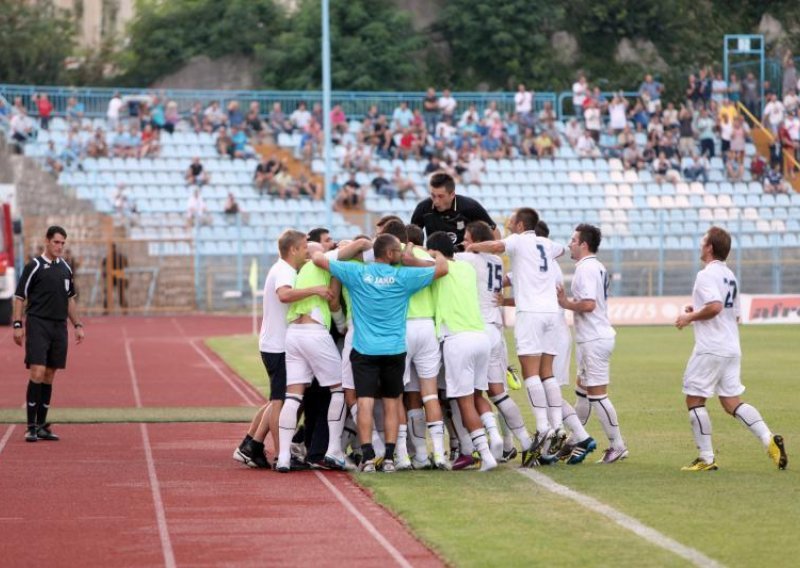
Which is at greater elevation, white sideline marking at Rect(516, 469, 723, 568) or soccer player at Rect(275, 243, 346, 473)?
soccer player at Rect(275, 243, 346, 473)

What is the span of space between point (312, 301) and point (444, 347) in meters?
1.12

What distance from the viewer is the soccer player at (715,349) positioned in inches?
510

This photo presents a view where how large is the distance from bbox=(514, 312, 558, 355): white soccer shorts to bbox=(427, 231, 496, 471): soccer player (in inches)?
14.7

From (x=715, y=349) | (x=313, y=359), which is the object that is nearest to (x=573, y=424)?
(x=715, y=349)

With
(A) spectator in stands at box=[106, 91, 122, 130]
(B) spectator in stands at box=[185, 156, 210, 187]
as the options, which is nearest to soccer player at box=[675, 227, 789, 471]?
(B) spectator in stands at box=[185, 156, 210, 187]

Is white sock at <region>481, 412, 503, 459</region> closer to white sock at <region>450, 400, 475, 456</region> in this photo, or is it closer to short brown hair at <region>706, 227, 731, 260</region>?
white sock at <region>450, 400, 475, 456</region>

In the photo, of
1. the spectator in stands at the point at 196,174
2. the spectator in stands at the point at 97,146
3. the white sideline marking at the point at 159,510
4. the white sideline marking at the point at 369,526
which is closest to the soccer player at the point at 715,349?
the white sideline marking at the point at 369,526

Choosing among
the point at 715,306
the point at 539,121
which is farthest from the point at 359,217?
the point at 715,306

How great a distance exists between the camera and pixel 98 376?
2519 cm

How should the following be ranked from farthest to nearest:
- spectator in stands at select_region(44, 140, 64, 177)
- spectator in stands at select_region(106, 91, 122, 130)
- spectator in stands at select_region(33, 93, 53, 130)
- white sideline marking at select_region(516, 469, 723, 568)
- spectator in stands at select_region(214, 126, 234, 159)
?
spectator in stands at select_region(214, 126, 234, 159) < spectator in stands at select_region(106, 91, 122, 130) < spectator in stands at select_region(33, 93, 53, 130) < spectator in stands at select_region(44, 140, 64, 177) < white sideline marking at select_region(516, 469, 723, 568)

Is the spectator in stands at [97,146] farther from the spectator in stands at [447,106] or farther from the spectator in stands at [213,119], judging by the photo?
the spectator in stands at [447,106]

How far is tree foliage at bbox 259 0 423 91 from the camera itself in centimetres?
5428

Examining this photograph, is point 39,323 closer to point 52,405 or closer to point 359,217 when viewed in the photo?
point 52,405

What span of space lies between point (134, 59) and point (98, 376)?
33809mm
